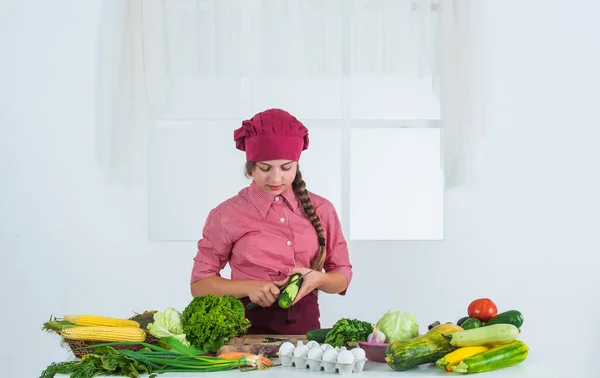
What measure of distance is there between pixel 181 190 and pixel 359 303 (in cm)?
152

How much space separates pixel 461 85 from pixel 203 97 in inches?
73.1

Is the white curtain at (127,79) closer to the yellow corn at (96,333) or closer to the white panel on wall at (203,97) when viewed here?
the white panel on wall at (203,97)

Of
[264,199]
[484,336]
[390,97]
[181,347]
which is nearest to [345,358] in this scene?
[484,336]

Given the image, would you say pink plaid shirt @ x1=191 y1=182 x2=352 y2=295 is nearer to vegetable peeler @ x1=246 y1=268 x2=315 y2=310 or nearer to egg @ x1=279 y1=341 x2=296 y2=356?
vegetable peeler @ x1=246 y1=268 x2=315 y2=310

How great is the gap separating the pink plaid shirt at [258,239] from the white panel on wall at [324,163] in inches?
74.5

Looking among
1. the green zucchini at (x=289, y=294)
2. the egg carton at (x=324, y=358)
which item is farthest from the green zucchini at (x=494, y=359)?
the green zucchini at (x=289, y=294)

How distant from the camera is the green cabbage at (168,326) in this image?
12.1 ft

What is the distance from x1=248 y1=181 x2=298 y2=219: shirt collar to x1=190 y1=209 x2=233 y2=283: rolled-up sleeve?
0.20m

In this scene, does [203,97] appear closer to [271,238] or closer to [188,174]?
[188,174]

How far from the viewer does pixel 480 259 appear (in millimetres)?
6500

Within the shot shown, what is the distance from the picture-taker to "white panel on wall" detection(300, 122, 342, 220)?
6457mm

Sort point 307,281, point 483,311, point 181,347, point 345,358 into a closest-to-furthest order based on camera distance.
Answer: point 345,358
point 181,347
point 483,311
point 307,281

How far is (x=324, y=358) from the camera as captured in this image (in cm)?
345

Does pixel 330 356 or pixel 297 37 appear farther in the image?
pixel 297 37
